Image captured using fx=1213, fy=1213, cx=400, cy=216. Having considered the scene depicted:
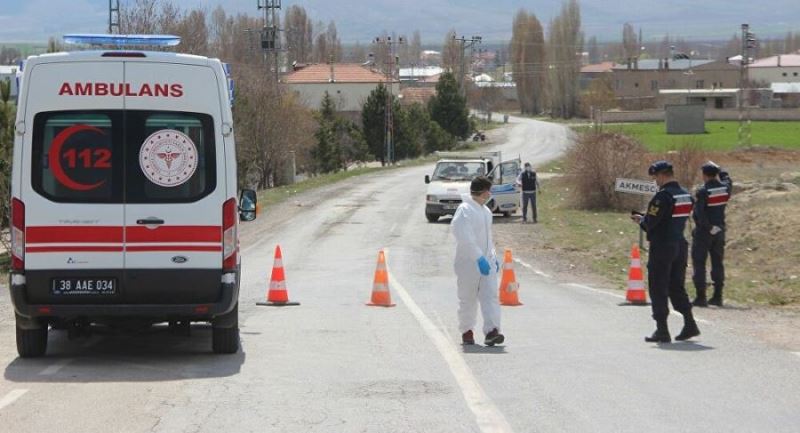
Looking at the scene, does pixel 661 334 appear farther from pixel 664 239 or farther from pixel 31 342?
pixel 31 342

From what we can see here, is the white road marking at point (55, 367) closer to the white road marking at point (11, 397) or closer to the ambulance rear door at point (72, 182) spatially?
the ambulance rear door at point (72, 182)

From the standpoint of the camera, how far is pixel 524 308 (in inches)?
628

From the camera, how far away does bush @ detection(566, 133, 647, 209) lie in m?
40.3

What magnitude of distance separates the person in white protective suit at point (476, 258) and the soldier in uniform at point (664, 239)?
167 cm

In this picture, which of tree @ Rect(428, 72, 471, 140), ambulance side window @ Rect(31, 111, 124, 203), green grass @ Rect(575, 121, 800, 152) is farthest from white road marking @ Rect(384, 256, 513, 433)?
tree @ Rect(428, 72, 471, 140)

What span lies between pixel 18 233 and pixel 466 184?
86.2ft

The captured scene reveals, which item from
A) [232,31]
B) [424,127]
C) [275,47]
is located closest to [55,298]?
[275,47]

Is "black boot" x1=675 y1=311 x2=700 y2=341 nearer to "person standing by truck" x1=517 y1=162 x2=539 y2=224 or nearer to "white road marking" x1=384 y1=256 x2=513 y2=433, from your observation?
"white road marking" x1=384 y1=256 x2=513 y2=433

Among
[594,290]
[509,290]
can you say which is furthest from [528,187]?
[509,290]

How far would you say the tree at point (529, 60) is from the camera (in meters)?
167

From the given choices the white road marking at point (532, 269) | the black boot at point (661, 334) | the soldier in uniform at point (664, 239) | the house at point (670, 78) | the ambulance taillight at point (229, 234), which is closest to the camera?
the ambulance taillight at point (229, 234)

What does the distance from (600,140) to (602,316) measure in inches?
1039

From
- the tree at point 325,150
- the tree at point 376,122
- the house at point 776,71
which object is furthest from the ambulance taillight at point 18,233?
the house at point 776,71

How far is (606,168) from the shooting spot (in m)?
40.3
